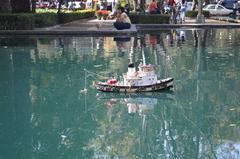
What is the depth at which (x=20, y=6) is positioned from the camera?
36.1 meters

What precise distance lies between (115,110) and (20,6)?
26621 mm

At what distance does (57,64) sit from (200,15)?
72.6ft

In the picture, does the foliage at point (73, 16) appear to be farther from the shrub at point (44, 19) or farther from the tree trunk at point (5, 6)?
the tree trunk at point (5, 6)

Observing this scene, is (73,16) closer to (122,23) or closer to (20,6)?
(20,6)

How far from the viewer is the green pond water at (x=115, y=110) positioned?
834 centimetres

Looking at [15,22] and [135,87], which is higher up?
[15,22]

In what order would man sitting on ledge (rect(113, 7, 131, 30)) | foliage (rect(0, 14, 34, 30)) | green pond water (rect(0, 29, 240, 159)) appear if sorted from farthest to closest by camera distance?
foliage (rect(0, 14, 34, 30)) → man sitting on ledge (rect(113, 7, 131, 30)) → green pond water (rect(0, 29, 240, 159))

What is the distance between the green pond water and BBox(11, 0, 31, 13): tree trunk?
54.4 feet

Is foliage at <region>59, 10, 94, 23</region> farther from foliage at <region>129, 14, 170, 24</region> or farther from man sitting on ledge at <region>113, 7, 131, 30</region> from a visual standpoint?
man sitting on ledge at <region>113, 7, 131, 30</region>

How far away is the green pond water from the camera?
8.34 meters

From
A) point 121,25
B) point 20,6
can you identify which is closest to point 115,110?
point 121,25

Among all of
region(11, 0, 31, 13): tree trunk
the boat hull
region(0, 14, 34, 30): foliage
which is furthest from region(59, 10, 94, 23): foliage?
the boat hull

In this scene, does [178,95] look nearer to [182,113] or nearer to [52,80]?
[182,113]

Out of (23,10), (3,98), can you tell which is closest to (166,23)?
(23,10)
